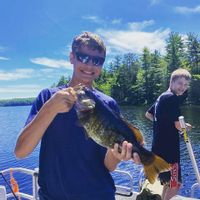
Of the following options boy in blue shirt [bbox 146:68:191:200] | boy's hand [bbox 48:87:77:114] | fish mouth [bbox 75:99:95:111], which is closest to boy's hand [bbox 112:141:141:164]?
fish mouth [bbox 75:99:95:111]

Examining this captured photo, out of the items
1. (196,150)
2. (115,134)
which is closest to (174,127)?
(115,134)

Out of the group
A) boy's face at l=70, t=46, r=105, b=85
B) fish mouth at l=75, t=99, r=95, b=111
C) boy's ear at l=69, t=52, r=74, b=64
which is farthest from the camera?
Answer: boy's ear at l=69, t=52, r=74, b=64

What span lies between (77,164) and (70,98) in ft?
1.80

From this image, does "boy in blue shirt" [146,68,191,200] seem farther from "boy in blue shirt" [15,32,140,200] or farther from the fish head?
the fish head

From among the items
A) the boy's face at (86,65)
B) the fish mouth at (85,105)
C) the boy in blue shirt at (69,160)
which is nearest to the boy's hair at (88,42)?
the boy's face at (86,65)

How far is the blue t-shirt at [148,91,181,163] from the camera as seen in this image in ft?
19.2

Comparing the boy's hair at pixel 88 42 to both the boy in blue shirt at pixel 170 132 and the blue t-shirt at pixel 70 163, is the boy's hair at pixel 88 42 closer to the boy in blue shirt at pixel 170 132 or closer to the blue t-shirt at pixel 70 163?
the blue t-shirt at pixel 70 163

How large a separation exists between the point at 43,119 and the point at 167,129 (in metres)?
3.75

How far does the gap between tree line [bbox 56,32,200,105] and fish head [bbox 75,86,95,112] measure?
245 feet

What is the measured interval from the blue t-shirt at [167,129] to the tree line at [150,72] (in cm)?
7105

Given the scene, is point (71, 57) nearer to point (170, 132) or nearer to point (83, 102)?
point (83, 102)

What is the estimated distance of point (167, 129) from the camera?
593 cm

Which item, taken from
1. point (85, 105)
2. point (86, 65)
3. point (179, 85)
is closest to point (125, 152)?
point (85, 105)

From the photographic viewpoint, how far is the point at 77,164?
2.70m
